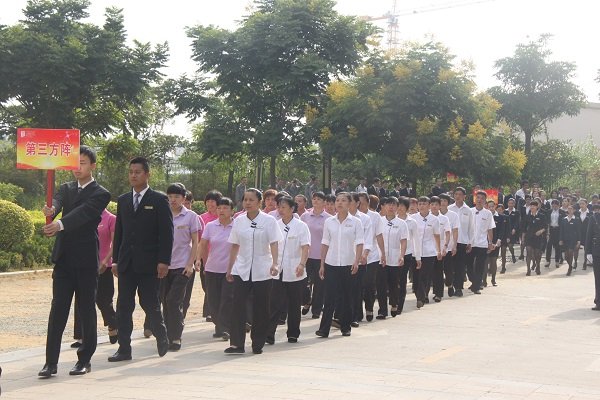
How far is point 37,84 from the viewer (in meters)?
30.1

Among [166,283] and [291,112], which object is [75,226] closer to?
[166,283]

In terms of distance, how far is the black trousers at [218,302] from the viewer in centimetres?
1109

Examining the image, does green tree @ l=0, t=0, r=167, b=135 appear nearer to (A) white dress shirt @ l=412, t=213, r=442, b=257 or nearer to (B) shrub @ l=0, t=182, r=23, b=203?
(B) shrub @ l=0, t=182, r=23, b=203

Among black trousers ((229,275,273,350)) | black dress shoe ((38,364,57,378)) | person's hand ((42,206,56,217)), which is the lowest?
black dress shoe ((38,364,57,378))

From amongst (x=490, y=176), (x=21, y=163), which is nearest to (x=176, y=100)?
(x=490, y=176)

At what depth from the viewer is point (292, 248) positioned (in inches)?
455

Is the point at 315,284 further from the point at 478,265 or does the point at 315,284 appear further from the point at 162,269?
the point at 478,265

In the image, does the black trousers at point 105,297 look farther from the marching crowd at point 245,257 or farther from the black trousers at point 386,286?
the black trousers at point 386,286

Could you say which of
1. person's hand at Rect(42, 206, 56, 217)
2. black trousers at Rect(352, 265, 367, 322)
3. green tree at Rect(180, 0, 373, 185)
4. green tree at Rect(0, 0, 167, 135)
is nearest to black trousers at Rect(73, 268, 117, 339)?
person's hand at Rect(42, 206, 56, 217)

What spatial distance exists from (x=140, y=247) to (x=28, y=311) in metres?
5.65

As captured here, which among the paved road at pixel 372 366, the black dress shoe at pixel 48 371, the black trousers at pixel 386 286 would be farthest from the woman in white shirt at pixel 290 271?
the black dress shoe at pixel 48 371

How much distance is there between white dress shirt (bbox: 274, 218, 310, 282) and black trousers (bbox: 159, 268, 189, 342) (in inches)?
49.4

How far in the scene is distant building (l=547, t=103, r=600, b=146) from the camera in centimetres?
6306

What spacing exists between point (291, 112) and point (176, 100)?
3.58 metres
